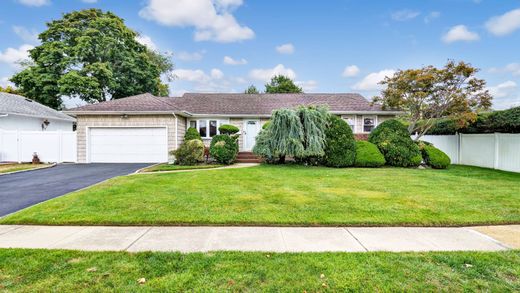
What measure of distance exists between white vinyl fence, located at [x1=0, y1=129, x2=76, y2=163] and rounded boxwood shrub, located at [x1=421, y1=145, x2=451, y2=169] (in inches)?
→ 726

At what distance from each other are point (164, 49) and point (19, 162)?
21.8 m

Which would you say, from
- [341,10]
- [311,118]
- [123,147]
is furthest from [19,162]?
[341,10]

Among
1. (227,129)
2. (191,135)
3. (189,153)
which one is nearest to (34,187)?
(189,153)

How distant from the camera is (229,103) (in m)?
18.3

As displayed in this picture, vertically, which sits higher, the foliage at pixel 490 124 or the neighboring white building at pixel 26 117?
the neighboring white building at pixel 26 117

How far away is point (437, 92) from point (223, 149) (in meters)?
11.2

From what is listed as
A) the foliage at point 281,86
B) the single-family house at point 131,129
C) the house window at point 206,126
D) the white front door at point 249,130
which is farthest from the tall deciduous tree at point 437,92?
the foliage at point 281,86

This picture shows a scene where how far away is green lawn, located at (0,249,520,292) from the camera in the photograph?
252 centimetres

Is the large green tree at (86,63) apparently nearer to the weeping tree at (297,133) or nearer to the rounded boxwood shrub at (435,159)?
the weeping tree at (297,133)

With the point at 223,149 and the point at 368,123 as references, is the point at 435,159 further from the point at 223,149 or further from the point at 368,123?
the point at 223,149

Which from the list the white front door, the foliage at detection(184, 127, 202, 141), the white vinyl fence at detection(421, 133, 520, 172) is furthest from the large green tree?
the white vinyl fence at detection(421, 133, 520, 172)

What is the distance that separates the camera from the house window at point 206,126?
16.8m

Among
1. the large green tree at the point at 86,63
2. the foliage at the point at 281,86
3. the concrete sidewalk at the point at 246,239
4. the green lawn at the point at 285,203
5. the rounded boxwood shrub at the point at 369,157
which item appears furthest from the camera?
the foliage at the point at 281,86

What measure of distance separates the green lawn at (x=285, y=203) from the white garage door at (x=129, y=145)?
611 centimetres
